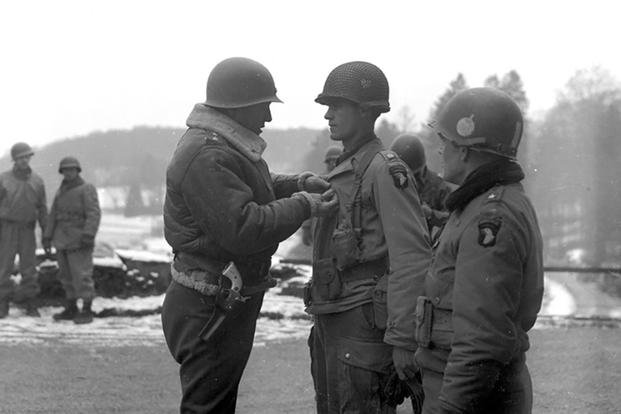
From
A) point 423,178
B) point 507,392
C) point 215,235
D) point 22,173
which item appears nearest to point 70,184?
point 22,173

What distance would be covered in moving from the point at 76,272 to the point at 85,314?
56 cm

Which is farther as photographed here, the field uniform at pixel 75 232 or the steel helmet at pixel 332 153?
the steel helmet at pixel 332 153

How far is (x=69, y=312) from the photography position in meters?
11.8

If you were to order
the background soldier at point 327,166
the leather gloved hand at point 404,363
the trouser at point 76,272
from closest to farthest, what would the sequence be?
the leather gloved hand at point 404,363 → the background soldier at point 327,166 → the trouser at point 76,272

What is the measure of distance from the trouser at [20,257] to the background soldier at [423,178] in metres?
5.73

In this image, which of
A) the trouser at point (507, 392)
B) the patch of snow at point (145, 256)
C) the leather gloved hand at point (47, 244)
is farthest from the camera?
the patch of snow at point (145, 256)

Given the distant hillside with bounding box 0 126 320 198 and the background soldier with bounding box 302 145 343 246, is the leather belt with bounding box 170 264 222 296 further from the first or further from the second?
the distant hillside with bounding box 0 126 320 198

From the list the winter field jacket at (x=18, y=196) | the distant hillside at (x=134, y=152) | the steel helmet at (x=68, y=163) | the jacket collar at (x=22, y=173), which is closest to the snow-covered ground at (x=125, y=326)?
the winter field jacket at (x=18, y=196)

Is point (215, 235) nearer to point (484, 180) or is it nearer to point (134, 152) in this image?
point (484, 180)

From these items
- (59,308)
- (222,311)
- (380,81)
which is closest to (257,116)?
(380,81)

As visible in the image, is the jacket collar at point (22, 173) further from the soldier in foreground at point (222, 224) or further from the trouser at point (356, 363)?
the trouser at point (356, 363)

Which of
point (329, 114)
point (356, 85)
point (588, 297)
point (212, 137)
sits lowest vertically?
point (588, 297)

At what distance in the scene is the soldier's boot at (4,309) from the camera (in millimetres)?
11703

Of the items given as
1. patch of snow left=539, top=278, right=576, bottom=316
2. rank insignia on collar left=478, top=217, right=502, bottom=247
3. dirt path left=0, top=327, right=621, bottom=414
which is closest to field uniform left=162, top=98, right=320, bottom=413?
rank insignia on collar left=478, top=217, right=502, bottom=247
